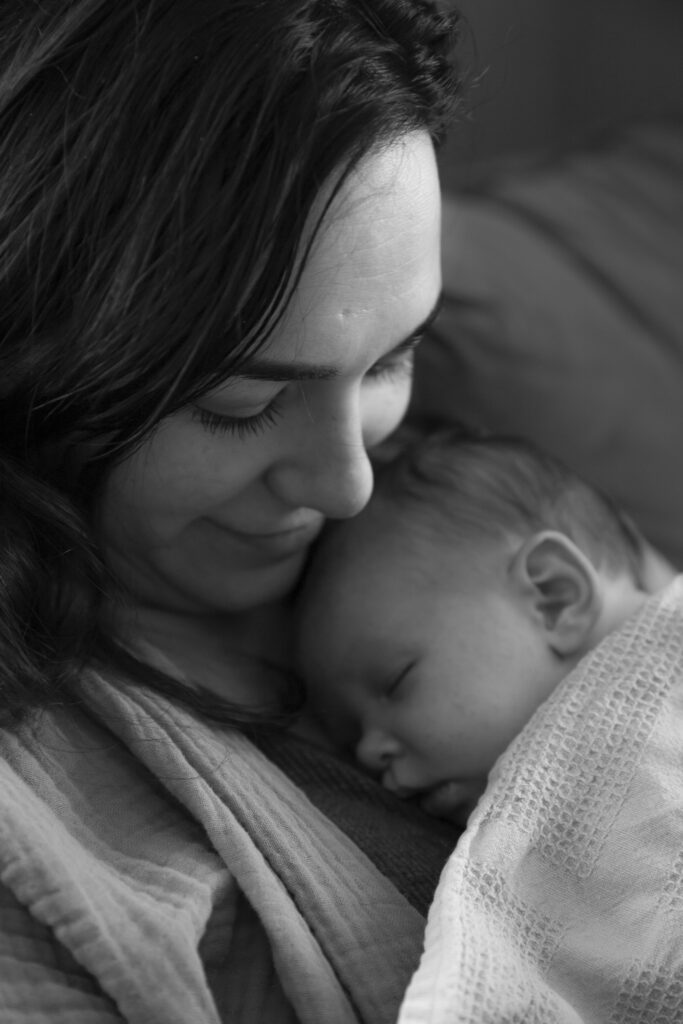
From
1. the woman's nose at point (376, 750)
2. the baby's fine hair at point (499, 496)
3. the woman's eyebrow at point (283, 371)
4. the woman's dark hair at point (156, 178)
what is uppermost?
the woman's dark hair at point (156, 178)

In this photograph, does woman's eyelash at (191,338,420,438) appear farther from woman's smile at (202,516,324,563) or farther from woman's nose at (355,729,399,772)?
woman's nose at (355,729,399,772)

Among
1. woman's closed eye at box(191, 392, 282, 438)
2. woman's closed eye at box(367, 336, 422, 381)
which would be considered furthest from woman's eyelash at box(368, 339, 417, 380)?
woman's closed eye at box(191, 392, 282, 438)

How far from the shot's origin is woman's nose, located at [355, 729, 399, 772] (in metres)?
1.13

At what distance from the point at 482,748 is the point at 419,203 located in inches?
18.6

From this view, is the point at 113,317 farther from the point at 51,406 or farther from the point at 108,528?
the point at 108,528

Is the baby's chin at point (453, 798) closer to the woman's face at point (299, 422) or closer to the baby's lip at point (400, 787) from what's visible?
the baby's lip at point (400, 787)

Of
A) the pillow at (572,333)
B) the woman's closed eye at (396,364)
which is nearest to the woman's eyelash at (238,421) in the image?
the woman's closed eye at (396,364)

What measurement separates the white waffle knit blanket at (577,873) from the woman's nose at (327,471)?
23 cm

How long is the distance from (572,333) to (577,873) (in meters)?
0.79

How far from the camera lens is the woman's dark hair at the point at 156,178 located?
78cm

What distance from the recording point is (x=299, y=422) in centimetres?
94

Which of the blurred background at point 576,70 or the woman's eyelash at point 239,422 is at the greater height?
the blurred background at point 576,70

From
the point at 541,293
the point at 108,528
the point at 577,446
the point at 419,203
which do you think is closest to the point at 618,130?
the point at 541,293

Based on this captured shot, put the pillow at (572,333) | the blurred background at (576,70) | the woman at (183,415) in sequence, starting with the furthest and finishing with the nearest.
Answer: the blurred background at (576,70), the pillow at (572,333), the woman at (183,415)
